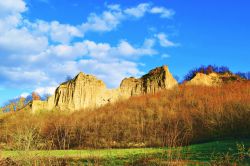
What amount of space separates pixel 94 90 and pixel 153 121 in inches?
500

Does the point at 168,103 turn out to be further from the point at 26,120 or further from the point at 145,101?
the point at 26,120

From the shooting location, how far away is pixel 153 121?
22.1m

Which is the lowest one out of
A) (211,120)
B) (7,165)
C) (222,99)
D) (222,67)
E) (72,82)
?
(7,165)

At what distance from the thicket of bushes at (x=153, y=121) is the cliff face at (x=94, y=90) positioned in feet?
9.14

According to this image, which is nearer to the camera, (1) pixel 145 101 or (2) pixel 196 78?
(1) pixel 145 101

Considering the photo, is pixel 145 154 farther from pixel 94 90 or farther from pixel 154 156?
pixel 94 90

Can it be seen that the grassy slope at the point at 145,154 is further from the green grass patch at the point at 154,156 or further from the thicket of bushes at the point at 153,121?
the thicket of bushes at the point at 153,121

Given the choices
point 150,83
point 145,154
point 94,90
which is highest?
point 150,83

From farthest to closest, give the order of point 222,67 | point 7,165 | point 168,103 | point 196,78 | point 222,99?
1. point 222,67
2. point 196,78
3. point 168,103
4. point 222,99
5. point 7,165

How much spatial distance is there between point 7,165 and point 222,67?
4533cm

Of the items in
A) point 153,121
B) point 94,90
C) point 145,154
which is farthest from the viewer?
point 94,90

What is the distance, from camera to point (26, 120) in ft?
88.8

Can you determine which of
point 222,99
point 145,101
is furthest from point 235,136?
point 145,101

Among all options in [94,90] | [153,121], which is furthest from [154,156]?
[94,90]
